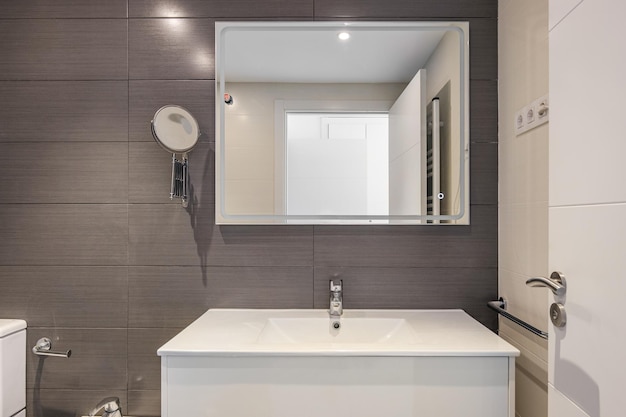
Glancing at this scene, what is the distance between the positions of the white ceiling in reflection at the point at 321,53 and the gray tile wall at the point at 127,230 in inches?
3.0

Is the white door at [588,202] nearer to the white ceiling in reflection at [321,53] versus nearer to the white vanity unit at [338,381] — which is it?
the white vanity unit at [338,381]

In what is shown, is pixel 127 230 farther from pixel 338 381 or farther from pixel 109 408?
pixel 338 381

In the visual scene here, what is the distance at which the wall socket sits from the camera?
1.20 m

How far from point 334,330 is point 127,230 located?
2.89 ft

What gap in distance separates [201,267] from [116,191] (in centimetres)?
44

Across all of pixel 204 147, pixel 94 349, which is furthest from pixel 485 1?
pixel 94 349

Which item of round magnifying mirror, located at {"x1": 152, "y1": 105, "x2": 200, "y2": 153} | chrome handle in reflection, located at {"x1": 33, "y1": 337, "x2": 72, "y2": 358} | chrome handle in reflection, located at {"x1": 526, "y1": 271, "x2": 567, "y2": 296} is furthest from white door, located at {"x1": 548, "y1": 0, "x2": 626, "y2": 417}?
chrome handle in reflection, located at {"x1": 33, "y1": 337, "x2": 72, "y2": 358}

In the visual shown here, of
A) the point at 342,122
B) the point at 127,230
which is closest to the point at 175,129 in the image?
the point at 127,230

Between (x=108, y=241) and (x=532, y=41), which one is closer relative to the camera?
(x=532, y=41)

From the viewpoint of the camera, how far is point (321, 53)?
1.58 meters

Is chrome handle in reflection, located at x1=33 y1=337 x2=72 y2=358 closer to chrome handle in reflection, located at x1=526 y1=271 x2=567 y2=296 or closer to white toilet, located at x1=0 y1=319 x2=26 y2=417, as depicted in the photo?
white toilet, located at x1=0 y1=319 x2=26 y2=417

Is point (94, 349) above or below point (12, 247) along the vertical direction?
below

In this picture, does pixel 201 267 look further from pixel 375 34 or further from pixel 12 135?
pixel 375 34

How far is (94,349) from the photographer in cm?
160
